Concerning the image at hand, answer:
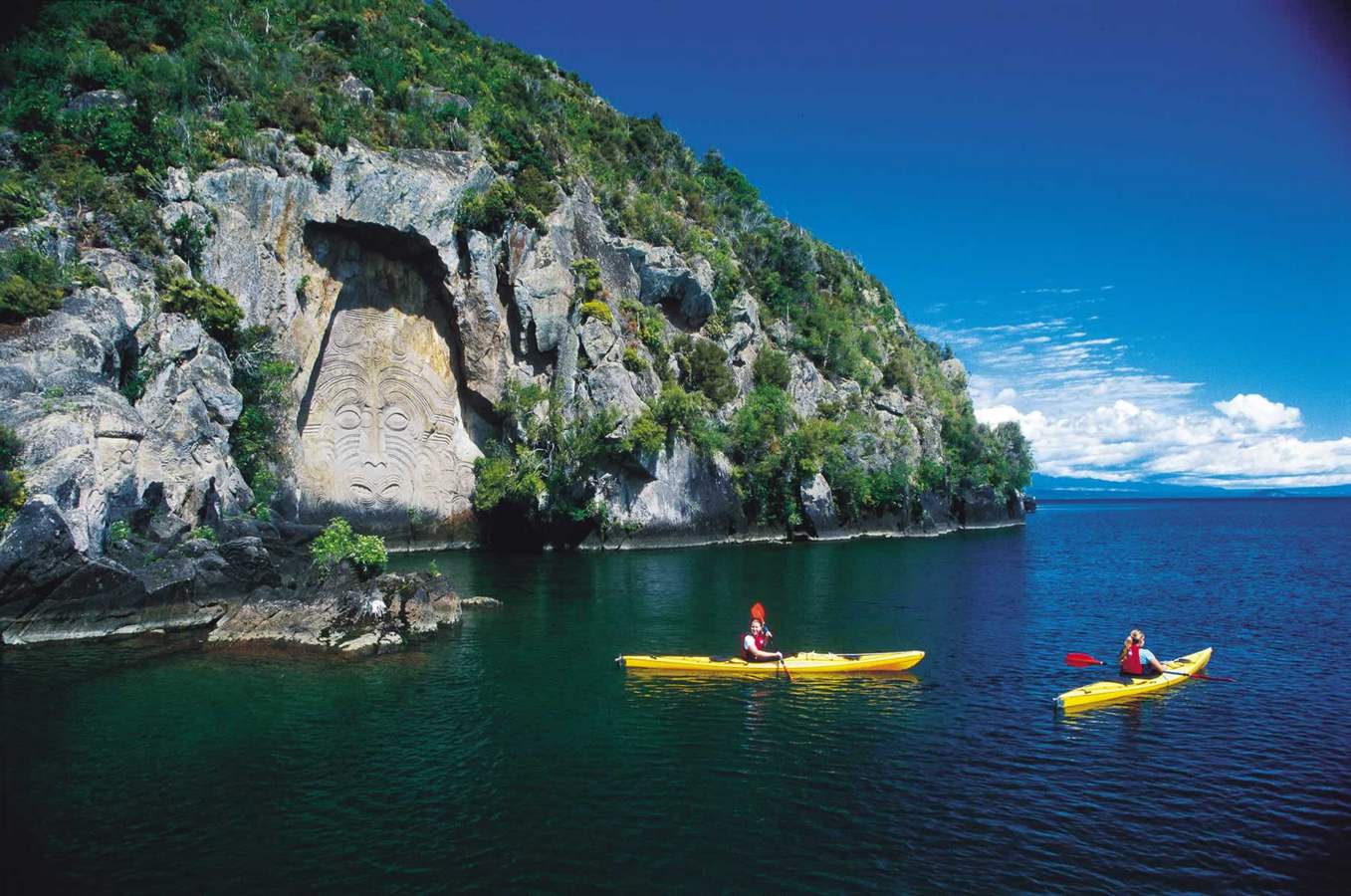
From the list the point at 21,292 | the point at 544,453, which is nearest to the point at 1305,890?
the point at 21,292

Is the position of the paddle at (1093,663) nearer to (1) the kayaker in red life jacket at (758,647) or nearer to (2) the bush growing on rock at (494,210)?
(1) the kayaker in red life jacket at (758,647)

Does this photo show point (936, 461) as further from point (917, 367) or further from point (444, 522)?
point (444, 522)

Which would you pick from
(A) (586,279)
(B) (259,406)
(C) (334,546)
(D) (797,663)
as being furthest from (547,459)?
(D) (797,663)

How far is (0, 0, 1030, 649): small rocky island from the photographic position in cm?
2589

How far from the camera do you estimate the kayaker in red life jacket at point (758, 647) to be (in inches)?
852

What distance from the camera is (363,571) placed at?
89.4ft

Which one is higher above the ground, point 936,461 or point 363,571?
point 936,461

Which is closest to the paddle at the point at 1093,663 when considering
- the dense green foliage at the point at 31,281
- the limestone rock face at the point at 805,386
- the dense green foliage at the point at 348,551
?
the dense green foliage at the point at 348,551

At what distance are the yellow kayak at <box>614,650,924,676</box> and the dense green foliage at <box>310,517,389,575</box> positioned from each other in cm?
1083

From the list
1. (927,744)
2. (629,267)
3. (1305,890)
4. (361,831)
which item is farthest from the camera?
(629,267)

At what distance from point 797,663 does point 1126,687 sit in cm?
870

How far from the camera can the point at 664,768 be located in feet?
49.2

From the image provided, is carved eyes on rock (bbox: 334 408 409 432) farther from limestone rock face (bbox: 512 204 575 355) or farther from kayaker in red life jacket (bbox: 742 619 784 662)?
kayaker in red life jacket (bbox: 742 619 784 662)

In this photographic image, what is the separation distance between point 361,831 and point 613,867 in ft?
14.3
